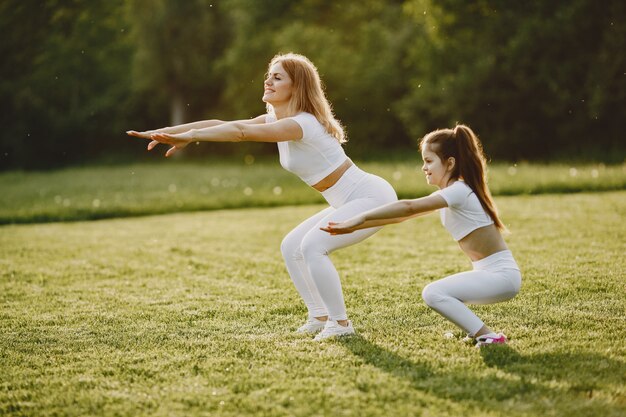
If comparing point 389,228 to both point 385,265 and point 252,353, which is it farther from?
point 252,353

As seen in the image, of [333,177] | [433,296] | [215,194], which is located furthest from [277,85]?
[215,194]

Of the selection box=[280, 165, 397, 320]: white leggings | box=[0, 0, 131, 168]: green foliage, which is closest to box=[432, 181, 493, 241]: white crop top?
box=[280, 165, 397, 320]: white leggings

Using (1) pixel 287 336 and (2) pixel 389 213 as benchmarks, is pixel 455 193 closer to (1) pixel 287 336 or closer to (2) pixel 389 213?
(2) pixel 389 213

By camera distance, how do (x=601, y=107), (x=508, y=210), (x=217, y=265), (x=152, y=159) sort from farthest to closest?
(x=152, y=159) < (x=601, y=107) < (x=508, y=210) < (x=217, y=265)

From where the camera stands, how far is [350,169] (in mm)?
5352

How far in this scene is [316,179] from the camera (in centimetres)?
529

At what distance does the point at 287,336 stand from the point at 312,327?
0.85 ft

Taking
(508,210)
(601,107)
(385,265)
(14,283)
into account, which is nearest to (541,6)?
(601,107)

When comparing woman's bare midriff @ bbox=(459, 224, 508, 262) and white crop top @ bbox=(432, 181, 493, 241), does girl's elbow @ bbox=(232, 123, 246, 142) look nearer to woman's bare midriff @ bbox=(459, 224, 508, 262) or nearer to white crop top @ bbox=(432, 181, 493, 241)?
white crop top @ bbox=(432, 181, 493, 241)

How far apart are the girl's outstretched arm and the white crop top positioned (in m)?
0.11

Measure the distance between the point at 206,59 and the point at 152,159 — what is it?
709cm

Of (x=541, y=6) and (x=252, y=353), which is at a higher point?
(x=541, y=6)

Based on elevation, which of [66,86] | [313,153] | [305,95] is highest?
[66,86]

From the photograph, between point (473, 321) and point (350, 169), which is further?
point (350, 169)
